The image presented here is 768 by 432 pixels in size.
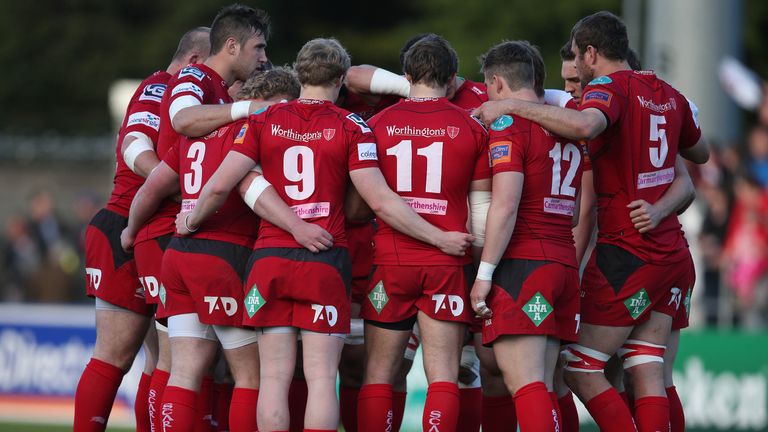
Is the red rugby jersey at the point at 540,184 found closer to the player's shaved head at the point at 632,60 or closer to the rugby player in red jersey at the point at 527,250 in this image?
the rugby player in red jersey at the point at 527,250

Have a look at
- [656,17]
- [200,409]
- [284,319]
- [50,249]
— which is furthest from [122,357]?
[50,249]

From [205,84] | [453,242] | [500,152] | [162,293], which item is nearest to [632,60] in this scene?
[500,152]

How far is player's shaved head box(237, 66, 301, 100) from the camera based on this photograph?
A: 7742 millimetres

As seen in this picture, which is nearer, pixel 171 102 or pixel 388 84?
pixel 171 102

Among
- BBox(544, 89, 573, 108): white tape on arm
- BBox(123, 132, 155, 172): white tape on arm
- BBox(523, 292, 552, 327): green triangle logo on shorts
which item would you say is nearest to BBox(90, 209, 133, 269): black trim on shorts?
BBox(123, 132, 155, 172): white tape on arm

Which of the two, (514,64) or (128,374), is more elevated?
(514,64)

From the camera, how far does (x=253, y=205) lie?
7.27m

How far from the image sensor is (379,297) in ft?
24.1

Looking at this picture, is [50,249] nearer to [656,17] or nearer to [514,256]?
[656,17]

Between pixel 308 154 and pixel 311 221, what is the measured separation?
38 centimetres

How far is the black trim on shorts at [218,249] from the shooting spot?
752cm

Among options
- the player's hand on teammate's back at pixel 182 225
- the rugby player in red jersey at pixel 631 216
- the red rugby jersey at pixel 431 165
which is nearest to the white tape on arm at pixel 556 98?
the rugby player in red jersey at pixel 631 216

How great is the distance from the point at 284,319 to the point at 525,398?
4.58 ft

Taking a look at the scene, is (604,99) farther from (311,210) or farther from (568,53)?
(311,210)
